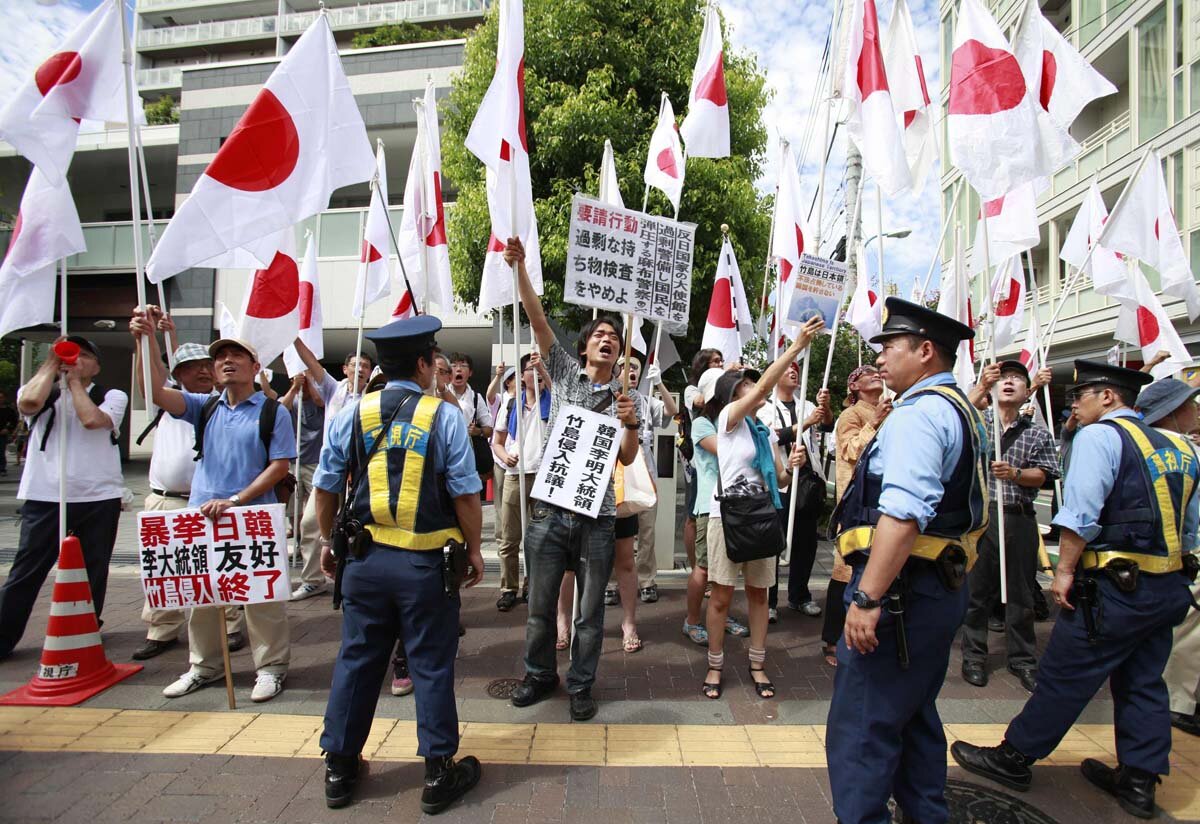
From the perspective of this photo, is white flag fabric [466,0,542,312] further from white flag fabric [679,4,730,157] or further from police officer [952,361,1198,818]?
police officer [952,361,1198,818]

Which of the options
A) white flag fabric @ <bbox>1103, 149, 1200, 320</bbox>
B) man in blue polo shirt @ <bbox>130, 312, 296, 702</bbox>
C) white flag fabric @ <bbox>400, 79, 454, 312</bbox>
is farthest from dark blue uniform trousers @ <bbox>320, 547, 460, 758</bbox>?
white flag fabric @ <bbox>1103, 149, 1200, 320</bbox>

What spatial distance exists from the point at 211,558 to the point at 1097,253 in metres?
7.55

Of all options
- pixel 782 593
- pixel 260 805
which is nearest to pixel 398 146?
pixel 782 593

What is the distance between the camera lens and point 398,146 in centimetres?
1794

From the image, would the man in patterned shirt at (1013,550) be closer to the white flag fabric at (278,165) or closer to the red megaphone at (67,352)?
the white flag fabric at (278,165)

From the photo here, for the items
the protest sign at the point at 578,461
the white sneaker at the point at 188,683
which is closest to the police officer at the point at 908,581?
the protest sign at the point at 578,461

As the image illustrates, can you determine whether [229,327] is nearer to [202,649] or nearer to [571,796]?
A: [202,649]

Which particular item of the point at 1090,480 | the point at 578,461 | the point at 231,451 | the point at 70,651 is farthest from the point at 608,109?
the point at 70,651

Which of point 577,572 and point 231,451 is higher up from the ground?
point 231,451

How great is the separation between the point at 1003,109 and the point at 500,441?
4.41m

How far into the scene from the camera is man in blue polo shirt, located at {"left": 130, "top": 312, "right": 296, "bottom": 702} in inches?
151

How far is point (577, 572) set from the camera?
3.71 m

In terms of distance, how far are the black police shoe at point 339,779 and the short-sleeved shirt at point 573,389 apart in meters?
1.73

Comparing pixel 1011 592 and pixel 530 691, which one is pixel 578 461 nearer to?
pixel 530 691
